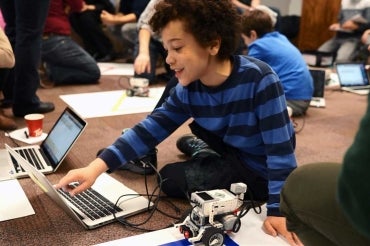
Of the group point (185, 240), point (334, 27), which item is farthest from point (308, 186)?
point (334, 27)

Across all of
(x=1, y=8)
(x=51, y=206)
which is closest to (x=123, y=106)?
(x=1, y=8)

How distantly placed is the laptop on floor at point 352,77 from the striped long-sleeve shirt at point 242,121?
2187mm

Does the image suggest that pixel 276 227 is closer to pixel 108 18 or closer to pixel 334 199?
pixel 334 199

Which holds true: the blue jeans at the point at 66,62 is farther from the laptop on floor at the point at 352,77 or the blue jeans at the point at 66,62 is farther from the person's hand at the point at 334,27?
the person's hand at the point at 334,27

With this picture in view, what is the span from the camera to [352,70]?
11.0 feet

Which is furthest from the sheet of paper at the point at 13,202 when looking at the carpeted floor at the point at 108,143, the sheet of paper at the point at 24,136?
the sheet of paper at the point at 24,136

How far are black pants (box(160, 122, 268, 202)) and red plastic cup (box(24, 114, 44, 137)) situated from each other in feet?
2.22

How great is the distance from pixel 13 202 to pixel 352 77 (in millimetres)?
2728

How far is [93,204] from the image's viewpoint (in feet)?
4.42

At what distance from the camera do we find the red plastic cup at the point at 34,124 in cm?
187

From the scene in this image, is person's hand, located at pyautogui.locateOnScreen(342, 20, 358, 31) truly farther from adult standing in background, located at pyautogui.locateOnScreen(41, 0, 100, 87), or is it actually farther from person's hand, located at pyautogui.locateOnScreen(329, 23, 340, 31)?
adult standing in background, located at pyautogui.locateOnScreen(41, 0, 100, 87)

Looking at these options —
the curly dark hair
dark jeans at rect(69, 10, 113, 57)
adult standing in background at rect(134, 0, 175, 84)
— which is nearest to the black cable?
the curly dark hair

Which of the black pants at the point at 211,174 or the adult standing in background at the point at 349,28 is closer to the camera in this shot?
the black pants at the point at 211,174

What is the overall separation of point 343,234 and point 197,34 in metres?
0.66
